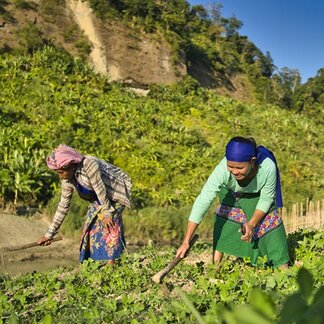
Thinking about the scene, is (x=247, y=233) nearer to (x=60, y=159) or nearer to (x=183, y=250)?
(x=183, y=250)

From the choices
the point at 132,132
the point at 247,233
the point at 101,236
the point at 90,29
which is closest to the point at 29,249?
the point at 101,236

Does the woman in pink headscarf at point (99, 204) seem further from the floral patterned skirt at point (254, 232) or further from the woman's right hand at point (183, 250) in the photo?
the woman's right hand at point (183, 250)

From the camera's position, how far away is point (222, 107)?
2344cm

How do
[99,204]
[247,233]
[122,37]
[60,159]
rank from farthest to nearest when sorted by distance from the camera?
[122,37]
[99,204]
[60,159]
[247,233]

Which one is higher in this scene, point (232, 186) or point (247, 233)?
point (232, 186)

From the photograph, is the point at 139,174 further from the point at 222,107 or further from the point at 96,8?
the point at 96,8

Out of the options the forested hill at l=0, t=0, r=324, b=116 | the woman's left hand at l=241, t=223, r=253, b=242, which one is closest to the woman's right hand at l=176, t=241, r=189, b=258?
the woman's left hand at l=241, t=223, r=253, b=242

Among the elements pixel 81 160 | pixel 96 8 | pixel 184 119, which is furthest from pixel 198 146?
pixel 81 160

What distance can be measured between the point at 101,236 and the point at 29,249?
12.9 ft

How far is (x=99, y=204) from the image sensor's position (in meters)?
4.50

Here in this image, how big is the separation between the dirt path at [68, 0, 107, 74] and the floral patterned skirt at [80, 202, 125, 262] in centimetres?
1874

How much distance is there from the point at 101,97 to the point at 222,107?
734 centimetres

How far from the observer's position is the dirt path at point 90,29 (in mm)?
23078

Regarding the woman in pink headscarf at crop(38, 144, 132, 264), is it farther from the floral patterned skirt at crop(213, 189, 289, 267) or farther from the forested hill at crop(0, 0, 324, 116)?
the forested hill at crop(0, 0, 324, 116)
